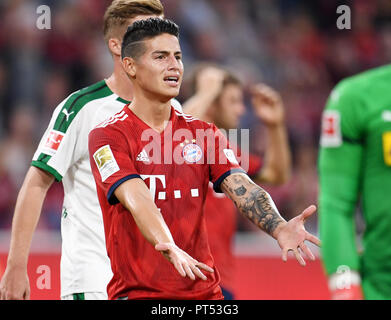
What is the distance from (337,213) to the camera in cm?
316

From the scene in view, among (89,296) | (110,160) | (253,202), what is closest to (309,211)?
(253,202)

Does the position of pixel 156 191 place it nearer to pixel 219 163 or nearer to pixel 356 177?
pixel 219 163

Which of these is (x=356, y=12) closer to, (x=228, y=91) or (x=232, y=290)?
(x=228, y=91)

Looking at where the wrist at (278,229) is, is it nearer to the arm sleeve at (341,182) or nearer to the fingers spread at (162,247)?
the fingers spread at (162,247)

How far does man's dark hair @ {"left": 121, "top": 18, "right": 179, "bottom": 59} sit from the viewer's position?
4523 millimetres

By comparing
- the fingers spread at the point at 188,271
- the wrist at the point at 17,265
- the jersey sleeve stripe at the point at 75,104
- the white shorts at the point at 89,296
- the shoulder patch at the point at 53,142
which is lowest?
the white shorts at the point at 89,296

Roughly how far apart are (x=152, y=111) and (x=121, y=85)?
0.96 meters

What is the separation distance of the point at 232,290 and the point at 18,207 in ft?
8.33

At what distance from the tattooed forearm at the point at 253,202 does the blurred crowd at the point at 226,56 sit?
5.21 meters

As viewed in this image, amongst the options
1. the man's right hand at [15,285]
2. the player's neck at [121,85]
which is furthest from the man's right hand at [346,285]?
the player's neck at [121,85]

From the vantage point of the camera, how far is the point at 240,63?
12.0 meters

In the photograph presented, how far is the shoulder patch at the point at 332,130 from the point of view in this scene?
3168 millimetres

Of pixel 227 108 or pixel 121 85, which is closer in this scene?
pixel 121 85

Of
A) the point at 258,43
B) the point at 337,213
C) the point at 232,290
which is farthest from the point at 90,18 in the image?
the point at 337,213
